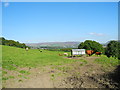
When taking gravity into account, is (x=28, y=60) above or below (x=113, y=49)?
below

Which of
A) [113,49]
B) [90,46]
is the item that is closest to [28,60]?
[113,49]

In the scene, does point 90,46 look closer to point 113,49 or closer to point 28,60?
point 113,49

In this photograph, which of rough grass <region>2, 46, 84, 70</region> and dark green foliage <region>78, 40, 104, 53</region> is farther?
dark green foliage <region>78, 40, 104, 53</region>

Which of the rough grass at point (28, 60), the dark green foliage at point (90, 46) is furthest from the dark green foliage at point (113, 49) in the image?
the dark green foliage at point (90, 46)

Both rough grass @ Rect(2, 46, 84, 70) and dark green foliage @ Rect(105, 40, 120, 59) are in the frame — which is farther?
dark green foliage @ Rect(105, 40, 120, 59)

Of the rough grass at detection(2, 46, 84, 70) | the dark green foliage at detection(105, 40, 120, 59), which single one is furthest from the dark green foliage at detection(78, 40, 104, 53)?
the rough grass at detection(2, 46, 84, 70)

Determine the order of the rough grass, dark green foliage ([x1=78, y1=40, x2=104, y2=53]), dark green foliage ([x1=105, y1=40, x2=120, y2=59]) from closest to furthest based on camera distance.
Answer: the rough grass
dark green foliage ([x1=105, y1=40, x2=120, y2=59])
dark green foliage ([x1=78, y1=40, x2=104, y2=53])

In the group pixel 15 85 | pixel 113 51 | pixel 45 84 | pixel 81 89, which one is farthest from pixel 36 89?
pixel 113 51

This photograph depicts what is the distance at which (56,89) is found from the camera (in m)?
7.41

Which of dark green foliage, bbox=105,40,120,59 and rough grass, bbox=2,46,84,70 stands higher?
dark green foliage, bbox=105,40,120,59

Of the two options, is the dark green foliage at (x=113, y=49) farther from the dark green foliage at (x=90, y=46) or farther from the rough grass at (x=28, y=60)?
the dark green foliage at (x=90, y=46)

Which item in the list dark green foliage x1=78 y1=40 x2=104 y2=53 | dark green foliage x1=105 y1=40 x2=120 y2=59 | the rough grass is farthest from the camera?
dark green foliage x1=78 y1=40 x2=104 y2=53

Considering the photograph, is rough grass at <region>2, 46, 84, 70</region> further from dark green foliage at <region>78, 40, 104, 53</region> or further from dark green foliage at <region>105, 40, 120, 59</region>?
dark green foliage at <region>78, 40, 104, 53</region>

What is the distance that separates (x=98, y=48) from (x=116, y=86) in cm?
4701
